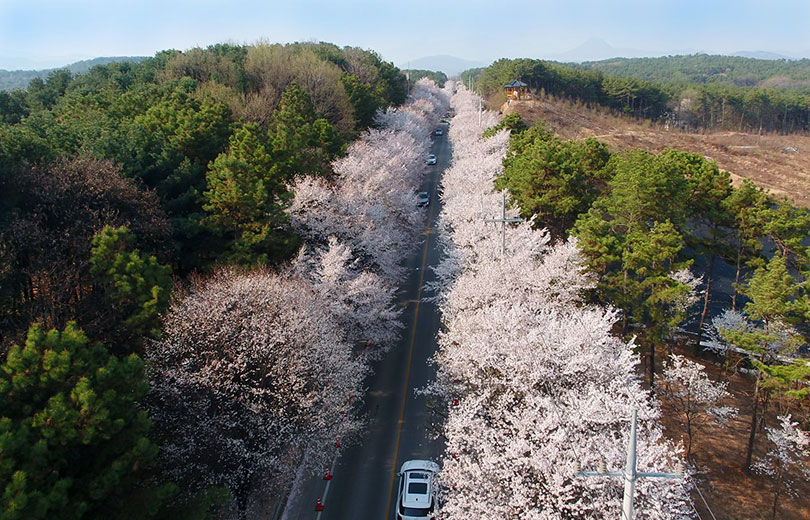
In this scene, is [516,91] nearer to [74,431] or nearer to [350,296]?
[350,296]

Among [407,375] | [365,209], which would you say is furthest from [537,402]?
[365,209]

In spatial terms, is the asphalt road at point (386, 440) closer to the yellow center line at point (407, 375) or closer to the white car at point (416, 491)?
the yellow center line at point (407, 375)

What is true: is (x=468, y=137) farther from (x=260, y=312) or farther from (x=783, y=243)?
(x=260, y=312)

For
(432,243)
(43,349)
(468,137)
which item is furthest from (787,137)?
(43,349)

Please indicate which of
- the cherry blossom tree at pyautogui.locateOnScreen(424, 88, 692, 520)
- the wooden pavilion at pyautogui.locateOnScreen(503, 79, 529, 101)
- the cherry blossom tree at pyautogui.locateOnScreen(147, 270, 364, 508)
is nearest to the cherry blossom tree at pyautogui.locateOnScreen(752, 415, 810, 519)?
the cherry blossom tree at pyautogui.locateOnScreen(424, 88, 692, 520)

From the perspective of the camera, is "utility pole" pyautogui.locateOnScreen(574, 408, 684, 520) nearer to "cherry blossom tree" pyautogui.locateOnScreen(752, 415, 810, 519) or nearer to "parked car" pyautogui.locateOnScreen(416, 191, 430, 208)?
"cherry blossom tree" pyautogui.locateOnScreen(752, 415, 810, 519)

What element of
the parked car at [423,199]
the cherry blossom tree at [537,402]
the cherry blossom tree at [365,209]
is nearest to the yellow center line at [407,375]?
the cherry blossom tree at [365,209]
